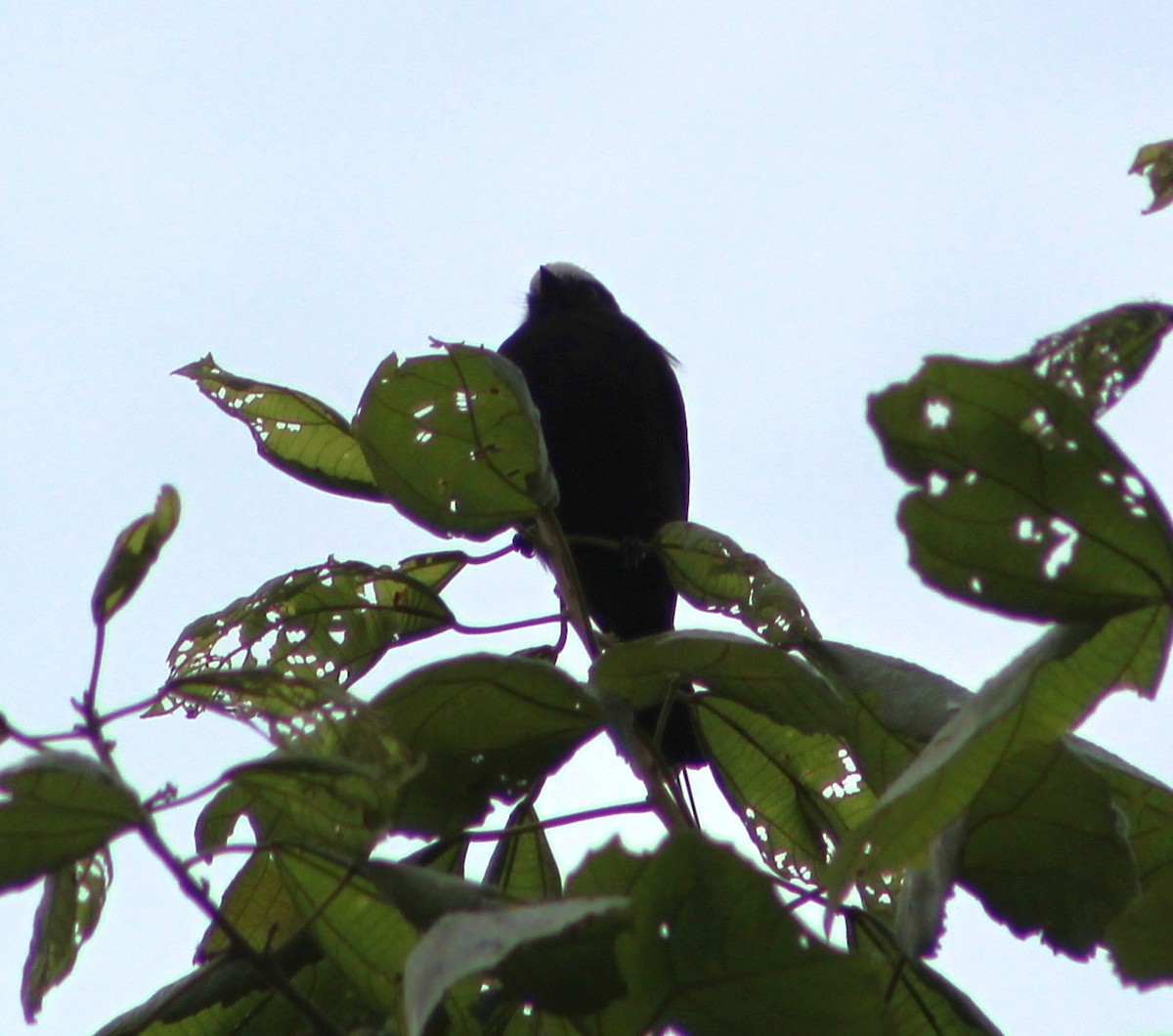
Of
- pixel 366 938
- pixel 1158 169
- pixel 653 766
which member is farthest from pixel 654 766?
pixel 1158 169

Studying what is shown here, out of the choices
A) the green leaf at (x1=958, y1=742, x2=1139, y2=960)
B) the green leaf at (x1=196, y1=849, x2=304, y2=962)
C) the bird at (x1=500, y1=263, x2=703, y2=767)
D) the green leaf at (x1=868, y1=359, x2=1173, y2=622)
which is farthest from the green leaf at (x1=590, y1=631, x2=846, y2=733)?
the bird at (x1=500, y1=263, x2=703, y2=767)

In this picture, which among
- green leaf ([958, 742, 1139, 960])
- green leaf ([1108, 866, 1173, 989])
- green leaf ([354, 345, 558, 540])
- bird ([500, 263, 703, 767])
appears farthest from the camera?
bird ([500, 263, 703, 767])

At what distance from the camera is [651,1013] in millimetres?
935

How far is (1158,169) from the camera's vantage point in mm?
1244

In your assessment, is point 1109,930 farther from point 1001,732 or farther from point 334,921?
point 334,921

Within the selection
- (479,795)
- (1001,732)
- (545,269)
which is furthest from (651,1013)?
(545,269)

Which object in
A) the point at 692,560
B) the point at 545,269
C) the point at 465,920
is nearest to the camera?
the point at 465,920

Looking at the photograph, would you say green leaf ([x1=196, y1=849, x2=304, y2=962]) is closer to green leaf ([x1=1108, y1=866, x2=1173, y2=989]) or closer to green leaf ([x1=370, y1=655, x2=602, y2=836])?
green leaf ([x1=370, y1=655, x2=602, y2=836])

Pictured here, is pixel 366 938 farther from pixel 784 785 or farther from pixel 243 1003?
pixel 784 785

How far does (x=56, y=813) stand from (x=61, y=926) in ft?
0.83

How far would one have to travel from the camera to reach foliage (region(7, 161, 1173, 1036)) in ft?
2.96

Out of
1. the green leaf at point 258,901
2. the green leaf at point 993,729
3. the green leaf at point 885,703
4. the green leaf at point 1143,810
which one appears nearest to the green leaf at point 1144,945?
the green leaf at point 993,729

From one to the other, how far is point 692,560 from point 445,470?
0.90 feet

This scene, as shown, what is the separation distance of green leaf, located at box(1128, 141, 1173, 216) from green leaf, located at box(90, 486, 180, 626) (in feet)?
2.62
